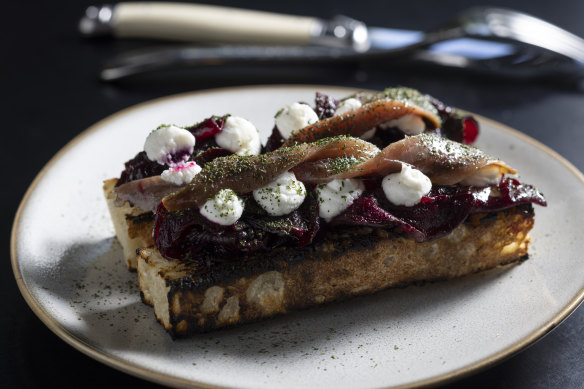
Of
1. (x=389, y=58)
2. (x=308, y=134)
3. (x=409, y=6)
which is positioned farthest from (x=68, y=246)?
(x=409, y=6)

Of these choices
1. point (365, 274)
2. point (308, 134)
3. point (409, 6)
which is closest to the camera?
point (365, 274)

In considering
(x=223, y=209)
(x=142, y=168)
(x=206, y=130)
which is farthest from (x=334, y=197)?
(x=142, y=168)

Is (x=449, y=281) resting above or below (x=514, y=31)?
below

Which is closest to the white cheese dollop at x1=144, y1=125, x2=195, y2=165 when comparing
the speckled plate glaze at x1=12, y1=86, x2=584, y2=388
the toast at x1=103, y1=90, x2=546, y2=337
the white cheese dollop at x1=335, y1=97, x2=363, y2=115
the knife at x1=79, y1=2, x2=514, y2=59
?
the toast at x1=103, y1=90, x2=546, y2=337

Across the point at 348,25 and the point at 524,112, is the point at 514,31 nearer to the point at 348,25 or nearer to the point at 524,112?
the point at 524,112

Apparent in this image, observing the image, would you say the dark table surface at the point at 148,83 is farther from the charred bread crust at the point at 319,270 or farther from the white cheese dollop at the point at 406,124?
the white cheese dollop at the point at 406,124

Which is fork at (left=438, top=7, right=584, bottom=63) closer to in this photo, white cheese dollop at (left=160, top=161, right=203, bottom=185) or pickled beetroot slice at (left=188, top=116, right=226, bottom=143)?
pickled beetroot slice at (left=188, top=116, right=226, bottom=143)

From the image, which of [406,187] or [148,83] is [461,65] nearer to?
[148,83]
